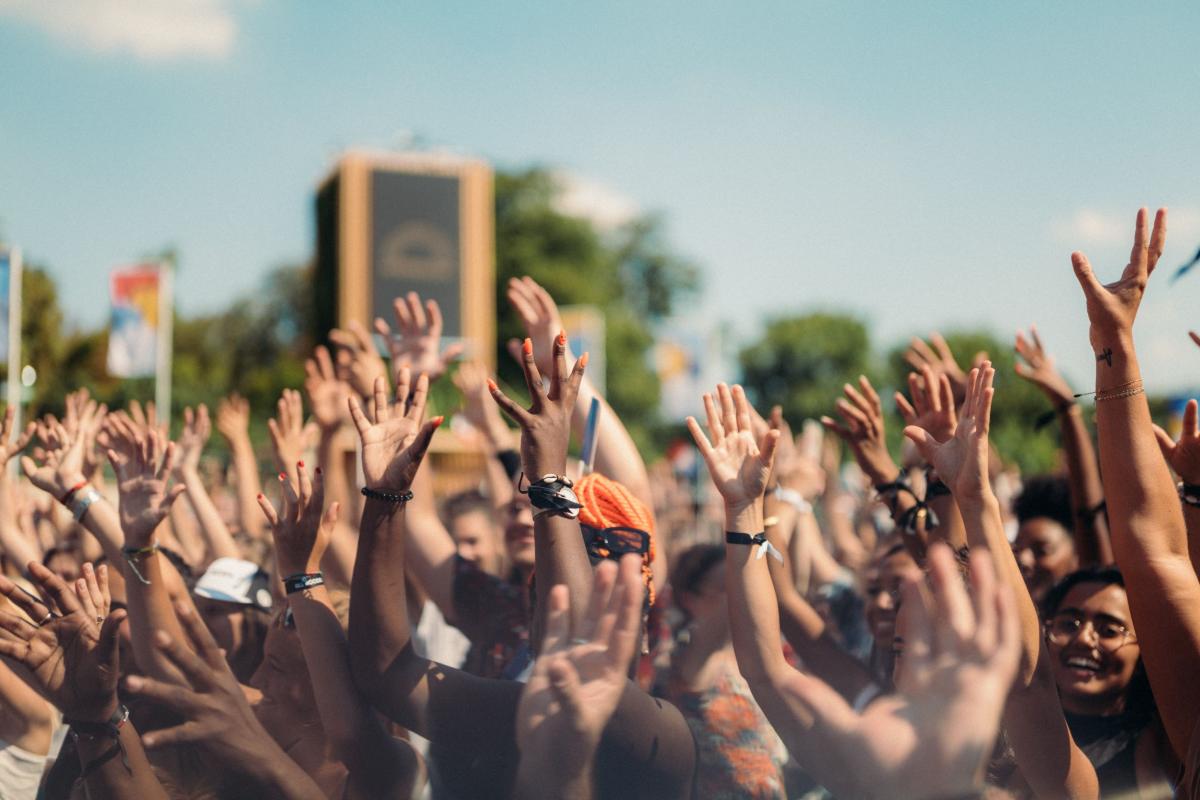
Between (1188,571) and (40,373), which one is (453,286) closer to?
(40,373)

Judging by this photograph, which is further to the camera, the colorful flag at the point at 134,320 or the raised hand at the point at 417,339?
the colorful flag at the point at 134,320

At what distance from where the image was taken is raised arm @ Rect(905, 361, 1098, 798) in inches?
86.3

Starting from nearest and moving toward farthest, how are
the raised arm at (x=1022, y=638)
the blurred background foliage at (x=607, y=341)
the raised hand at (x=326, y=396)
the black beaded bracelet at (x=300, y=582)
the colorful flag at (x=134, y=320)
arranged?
1. the raised arm at (x=1022, y=638)
2. the black beaded bracelet at (x=300, y=582)
3. the raised hand at (x=326, y=396)
4. the colorful flag at (x=134, y=320)
5. the blurred background foliage at (x=607, y=341)

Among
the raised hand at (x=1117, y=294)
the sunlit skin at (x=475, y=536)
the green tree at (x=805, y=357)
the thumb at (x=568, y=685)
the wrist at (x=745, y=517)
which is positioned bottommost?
the green tree at (x=805, y=357)

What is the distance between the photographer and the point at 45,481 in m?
3.26

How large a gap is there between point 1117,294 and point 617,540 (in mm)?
1127

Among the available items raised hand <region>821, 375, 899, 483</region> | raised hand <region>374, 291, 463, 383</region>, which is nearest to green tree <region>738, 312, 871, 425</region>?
raised hand <region>374, 291, 463, 383</region>

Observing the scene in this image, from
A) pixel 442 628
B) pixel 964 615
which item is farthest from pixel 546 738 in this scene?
pixel 442 628

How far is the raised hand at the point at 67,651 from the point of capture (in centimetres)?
234

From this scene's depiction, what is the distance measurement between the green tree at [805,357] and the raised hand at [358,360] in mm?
68650

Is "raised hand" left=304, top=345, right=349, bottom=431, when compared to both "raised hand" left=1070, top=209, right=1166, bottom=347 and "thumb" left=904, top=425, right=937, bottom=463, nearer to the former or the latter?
"thumb" left=904, top=425, right=937, bottom=463

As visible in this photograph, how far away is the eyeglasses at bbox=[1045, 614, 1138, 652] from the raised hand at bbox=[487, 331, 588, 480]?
4.59ft

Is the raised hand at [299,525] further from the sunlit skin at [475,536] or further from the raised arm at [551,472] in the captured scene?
the sunlit skin at [475,536]

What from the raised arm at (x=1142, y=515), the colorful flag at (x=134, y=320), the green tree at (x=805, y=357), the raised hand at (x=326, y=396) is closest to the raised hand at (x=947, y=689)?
the raised arm at (x=1142, y=515)
